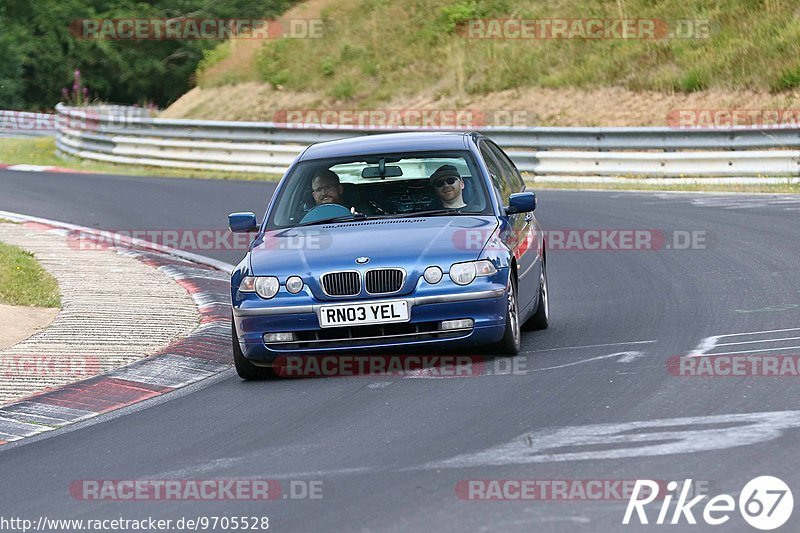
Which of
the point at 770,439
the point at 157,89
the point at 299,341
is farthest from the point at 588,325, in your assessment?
the point at 157,89

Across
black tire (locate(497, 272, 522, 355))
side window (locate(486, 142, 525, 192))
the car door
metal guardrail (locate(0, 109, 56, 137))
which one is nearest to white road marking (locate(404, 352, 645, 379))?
black tire (locate(497, 272, 522, 355))

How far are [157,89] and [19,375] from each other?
53647 millimetres

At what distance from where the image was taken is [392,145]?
398 inches

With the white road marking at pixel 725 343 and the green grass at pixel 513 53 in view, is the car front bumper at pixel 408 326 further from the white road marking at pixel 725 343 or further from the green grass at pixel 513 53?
the green grass at pixel 513 53

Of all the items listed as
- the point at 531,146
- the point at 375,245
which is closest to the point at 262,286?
the point at 375,245

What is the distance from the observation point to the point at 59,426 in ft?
26.5

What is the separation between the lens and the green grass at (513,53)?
28.0 metres

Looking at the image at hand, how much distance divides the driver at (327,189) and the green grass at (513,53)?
18.3m

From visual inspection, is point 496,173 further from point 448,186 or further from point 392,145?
point 392,145

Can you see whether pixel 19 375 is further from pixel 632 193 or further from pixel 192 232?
pixel 632 193

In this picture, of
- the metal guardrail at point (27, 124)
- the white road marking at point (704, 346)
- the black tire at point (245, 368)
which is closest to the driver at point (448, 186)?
the black tire at point (245, 368)

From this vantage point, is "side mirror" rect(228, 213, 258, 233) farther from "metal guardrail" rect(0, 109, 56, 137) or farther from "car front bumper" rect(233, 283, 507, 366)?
"metal guardrail" rect(0, 109, 56, 137)

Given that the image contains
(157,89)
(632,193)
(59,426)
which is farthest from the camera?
(157,89)

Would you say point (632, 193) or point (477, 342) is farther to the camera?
point (632, 193)
